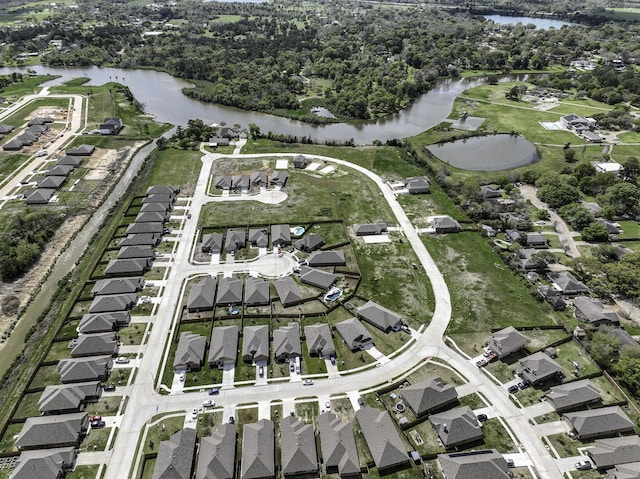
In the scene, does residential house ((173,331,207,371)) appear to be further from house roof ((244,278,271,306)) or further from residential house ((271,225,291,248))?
residential house ((271,225,291,248))

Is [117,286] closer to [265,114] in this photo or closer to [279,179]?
[279,179]

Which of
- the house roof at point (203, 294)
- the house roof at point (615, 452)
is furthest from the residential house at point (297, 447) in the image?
the house roof at point (615, 452)

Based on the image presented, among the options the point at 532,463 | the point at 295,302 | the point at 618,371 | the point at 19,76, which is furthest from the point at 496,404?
the point at 19,76

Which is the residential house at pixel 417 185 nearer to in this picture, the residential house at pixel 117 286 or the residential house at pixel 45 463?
the residential house at pixel 117 286

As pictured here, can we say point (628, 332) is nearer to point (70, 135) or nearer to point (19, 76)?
point (70, 135)

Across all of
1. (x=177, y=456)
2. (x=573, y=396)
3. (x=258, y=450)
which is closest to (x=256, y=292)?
(x=258, y=450)
